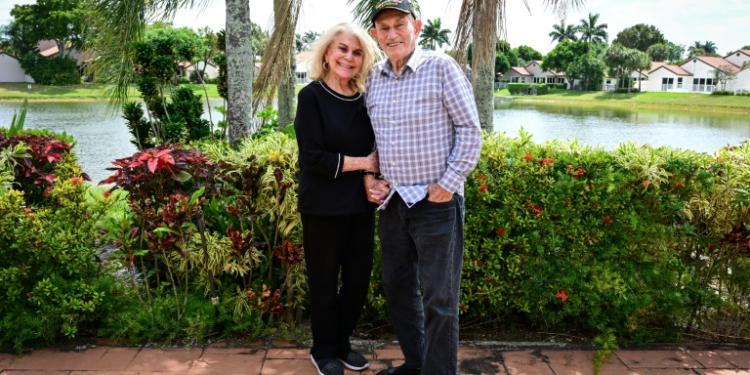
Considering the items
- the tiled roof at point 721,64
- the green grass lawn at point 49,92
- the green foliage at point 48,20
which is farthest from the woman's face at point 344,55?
the tiled roof at point 721,64

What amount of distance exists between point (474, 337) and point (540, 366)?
1.46 ft

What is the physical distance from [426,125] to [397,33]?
393mm

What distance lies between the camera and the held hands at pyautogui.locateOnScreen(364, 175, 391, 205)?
2500 millimetres

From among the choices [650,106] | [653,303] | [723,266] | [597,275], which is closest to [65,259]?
[597,275]

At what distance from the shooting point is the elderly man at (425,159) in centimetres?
229

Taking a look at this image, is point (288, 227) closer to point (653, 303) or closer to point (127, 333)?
point (127, 333)

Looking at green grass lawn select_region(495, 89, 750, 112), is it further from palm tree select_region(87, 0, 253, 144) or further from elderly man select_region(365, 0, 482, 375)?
elderly man select_region(365, 0, 482, 375)

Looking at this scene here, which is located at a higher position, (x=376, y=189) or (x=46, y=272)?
(x=376, y=189)

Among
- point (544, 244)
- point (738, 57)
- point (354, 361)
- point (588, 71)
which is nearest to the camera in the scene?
point (354, 361)

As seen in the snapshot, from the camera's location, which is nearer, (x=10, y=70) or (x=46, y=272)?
(x=46, y=272)

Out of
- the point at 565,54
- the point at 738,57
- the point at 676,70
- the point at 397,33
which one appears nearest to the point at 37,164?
the point at 397,33

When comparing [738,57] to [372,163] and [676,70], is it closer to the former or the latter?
[676,70]

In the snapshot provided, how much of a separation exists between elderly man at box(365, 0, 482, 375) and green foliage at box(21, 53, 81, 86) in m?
45.5

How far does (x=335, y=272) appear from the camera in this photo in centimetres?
273
